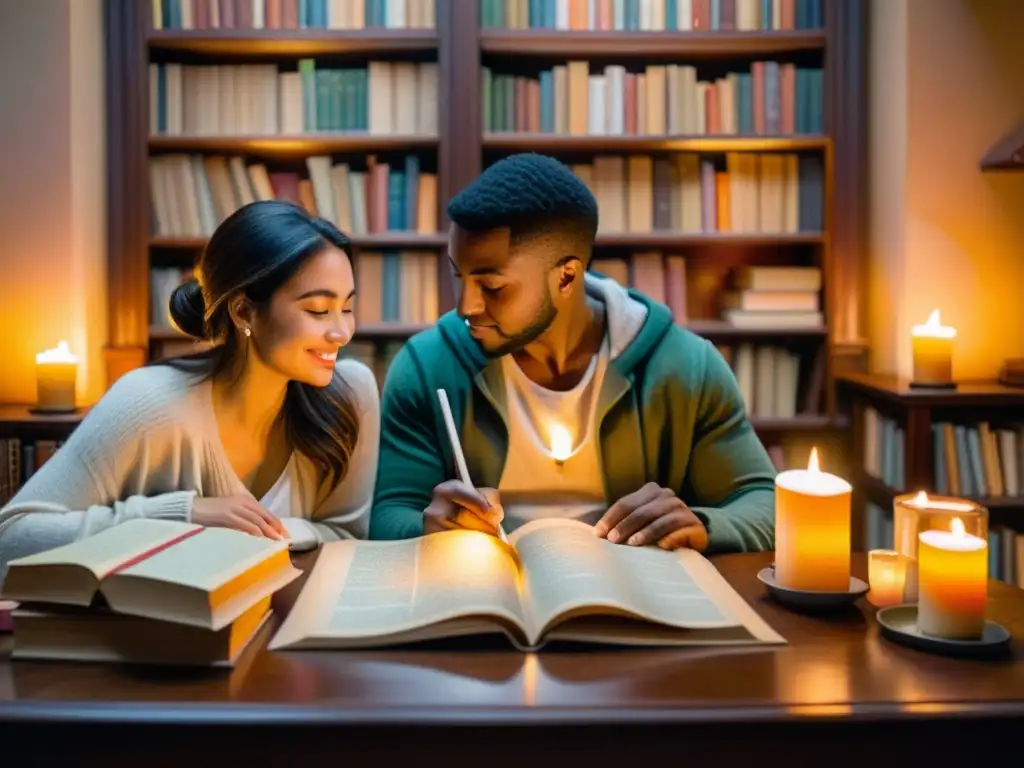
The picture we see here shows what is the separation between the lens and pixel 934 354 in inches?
114

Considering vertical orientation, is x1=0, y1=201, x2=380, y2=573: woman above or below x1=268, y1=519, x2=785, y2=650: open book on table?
above

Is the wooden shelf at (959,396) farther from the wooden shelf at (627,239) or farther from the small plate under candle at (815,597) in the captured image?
the small plate under candle at (815,597)

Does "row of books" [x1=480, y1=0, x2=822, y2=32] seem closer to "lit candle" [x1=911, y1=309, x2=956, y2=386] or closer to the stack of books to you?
"lit candle" [x1=911, y1=309, x2=956, y2=386]

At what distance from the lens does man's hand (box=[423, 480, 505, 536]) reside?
1.27m

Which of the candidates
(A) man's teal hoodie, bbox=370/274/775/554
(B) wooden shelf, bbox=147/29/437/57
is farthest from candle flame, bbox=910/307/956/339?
(B) wooden shelf, bbox=147/29/437/57

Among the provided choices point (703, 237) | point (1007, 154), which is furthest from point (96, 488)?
point (1007, 154)

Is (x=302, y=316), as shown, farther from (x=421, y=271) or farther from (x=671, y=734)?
(x=421, y=271)

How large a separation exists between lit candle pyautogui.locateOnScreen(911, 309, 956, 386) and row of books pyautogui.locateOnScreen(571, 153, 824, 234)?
2.10ft

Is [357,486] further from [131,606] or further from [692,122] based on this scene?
[692,122]

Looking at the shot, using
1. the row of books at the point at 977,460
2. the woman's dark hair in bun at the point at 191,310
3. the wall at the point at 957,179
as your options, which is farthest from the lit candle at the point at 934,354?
the woman's dark hair in bun at the point at 191,310

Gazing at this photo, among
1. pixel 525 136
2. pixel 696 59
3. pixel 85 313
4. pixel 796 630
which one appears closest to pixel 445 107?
pixel 525 136

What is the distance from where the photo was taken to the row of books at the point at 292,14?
10.7 feet

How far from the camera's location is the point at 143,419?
1386mm

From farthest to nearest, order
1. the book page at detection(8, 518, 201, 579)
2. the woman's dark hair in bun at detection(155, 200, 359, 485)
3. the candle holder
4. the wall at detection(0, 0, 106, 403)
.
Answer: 1. the wall at detection(0, 0, 106, 403)
2. the woman's dark hair in bun at detection(155, 200, 359, 485)
3. the candle holder
4. the book page at detection(8, 518, 201, 579)
